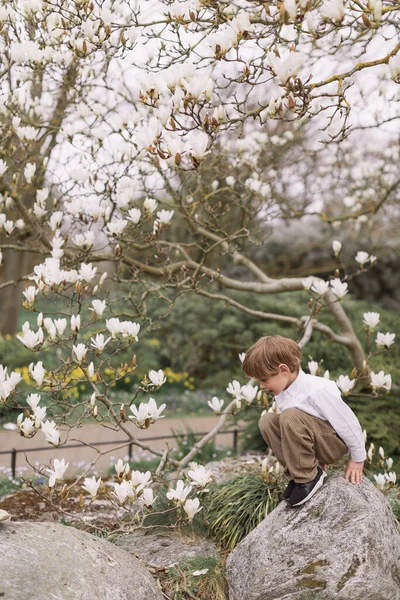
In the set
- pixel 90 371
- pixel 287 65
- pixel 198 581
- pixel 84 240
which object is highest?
pixel 287 65

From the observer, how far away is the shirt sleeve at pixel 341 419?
10.3 ft

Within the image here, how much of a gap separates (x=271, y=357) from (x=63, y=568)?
1399mm

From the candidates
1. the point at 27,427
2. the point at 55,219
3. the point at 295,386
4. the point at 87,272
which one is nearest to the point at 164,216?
the point at 55,219

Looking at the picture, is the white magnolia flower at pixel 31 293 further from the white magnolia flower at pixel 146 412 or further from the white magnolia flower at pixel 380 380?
the white magnolia flower at pixel 380 380

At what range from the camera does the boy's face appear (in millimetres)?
3234

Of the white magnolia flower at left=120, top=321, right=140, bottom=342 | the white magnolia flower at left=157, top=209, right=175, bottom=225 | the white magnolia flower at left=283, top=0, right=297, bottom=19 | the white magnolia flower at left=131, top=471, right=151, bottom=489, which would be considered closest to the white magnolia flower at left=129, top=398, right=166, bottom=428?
the white magnolia flower at left=131, top=471, right=151, bottom=489

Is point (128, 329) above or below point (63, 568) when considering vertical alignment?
above

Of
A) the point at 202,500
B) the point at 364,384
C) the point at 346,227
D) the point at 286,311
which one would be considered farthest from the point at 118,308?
the point at 202,500

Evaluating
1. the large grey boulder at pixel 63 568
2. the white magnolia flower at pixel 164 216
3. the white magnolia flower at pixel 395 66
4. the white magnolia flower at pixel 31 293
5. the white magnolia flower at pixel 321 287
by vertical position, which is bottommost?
the large grey boulder at pixel 63 568

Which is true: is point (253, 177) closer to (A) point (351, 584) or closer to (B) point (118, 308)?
(A) point (351, 584)

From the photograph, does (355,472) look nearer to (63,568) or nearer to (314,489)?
(314,489)

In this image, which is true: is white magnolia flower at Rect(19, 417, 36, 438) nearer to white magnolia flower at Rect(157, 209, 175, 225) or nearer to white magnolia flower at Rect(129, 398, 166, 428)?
white magnolia flower at Rect(129, 398, 166, 428)

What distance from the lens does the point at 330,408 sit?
3148mm

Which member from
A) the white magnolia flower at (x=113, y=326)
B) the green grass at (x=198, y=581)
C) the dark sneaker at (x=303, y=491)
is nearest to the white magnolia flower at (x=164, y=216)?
the white magnolia flower at (x=113, y=326)
